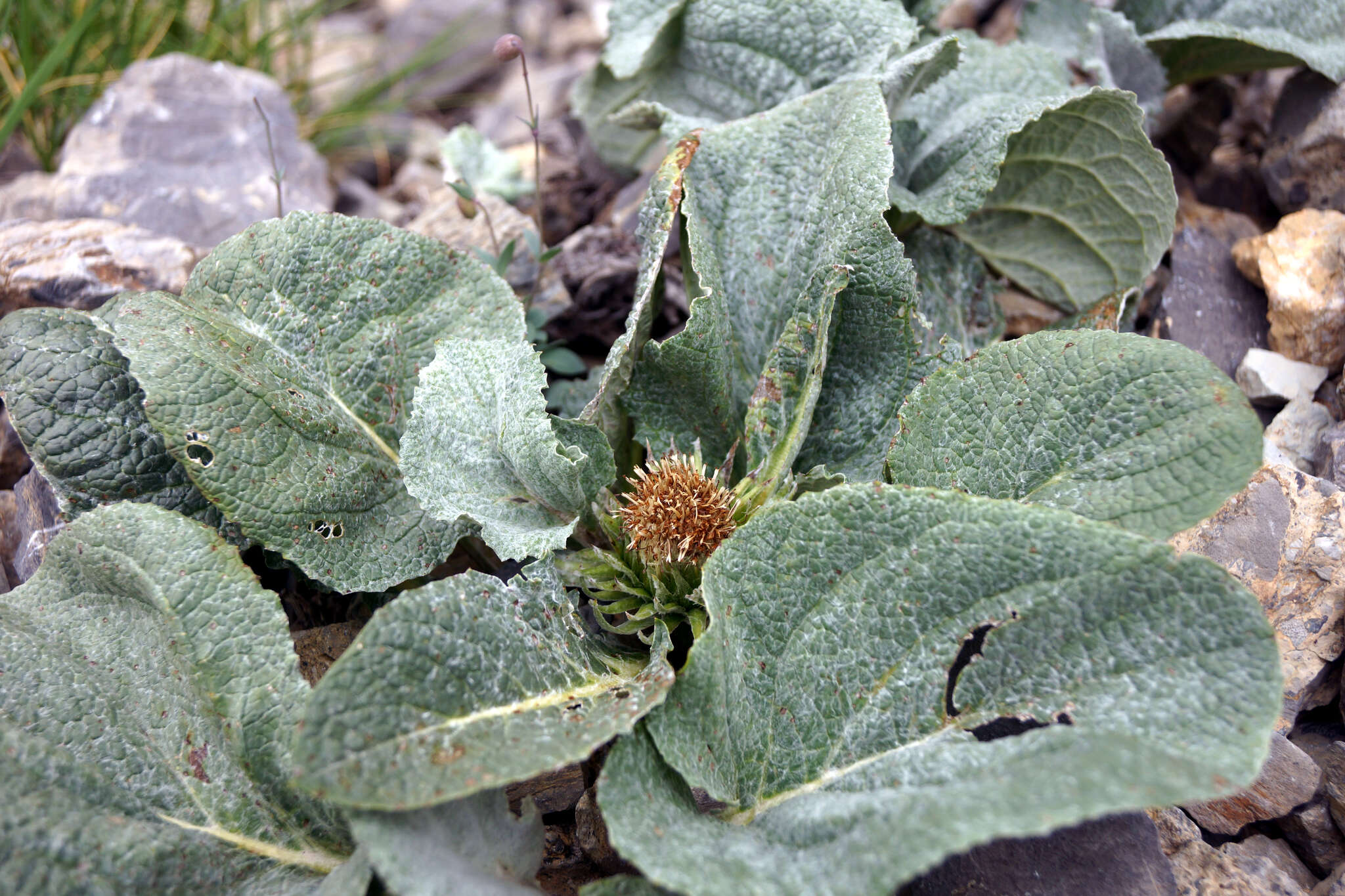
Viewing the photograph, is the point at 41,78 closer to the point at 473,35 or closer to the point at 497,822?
the point at 473,35

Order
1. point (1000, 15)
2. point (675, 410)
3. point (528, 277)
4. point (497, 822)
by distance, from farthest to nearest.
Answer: point (1000, 15)
point (528, 277)
point (675, 410)
point (497, 822)

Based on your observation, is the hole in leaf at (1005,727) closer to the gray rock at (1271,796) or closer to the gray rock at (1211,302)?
the gray rock at (1271,796)

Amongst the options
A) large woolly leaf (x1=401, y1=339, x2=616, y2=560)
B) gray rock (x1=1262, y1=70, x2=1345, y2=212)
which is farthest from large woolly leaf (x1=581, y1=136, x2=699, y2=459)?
gray rock (x1=1262, y1=70, x2=1345, y2=212)

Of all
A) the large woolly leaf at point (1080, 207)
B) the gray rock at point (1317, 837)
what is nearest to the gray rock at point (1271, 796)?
the gray rock at point (1317, 837)

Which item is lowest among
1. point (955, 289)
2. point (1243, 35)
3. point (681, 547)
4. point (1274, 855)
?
point (1274, 855)

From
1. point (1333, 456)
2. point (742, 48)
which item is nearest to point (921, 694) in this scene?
point (1333, 456)

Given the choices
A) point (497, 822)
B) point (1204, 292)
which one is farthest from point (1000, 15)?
point (497, 822)

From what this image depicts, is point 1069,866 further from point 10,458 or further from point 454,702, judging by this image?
point 10,458
